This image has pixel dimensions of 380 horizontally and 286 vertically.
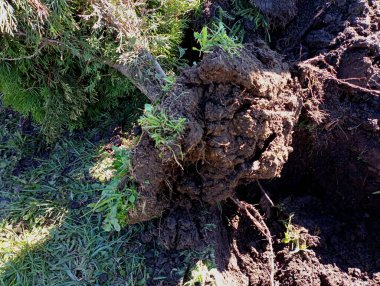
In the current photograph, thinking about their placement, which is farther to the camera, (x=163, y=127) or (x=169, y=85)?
(x=169, y=85)

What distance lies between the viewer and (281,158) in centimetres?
220

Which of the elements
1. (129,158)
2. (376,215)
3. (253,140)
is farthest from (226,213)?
(376,215)

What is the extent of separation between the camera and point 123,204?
208cm

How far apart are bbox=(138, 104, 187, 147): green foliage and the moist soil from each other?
0.04 meters

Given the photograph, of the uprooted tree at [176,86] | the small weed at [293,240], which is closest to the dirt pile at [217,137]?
the uprooted tree at [176,86]

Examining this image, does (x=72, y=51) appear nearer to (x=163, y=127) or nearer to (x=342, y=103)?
(x=163, y=127)

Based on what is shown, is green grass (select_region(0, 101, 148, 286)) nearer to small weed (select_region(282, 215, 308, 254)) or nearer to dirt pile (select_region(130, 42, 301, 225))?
dirt pile (select_region(130, 42, 301, 225))

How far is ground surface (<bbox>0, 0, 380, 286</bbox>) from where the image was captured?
2.13 m

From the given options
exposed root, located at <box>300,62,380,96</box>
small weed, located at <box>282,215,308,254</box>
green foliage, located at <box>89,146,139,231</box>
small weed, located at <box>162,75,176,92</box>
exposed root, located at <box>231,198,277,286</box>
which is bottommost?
→ small weed, located at <box>282,215,308,254</box>

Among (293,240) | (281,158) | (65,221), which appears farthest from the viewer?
(65,221)

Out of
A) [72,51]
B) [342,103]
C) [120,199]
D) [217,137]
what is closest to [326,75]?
[342,103]

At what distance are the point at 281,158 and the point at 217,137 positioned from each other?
446mm

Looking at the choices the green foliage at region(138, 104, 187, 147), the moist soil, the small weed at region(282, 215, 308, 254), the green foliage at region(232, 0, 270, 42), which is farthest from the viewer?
the green foliage at region(232, 0, 270, 42)

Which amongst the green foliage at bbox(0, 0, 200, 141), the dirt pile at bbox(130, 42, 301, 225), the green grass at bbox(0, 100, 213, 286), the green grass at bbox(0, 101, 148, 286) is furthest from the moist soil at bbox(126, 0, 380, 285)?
the green foliage at bbox(0, 0, 200, 141)
